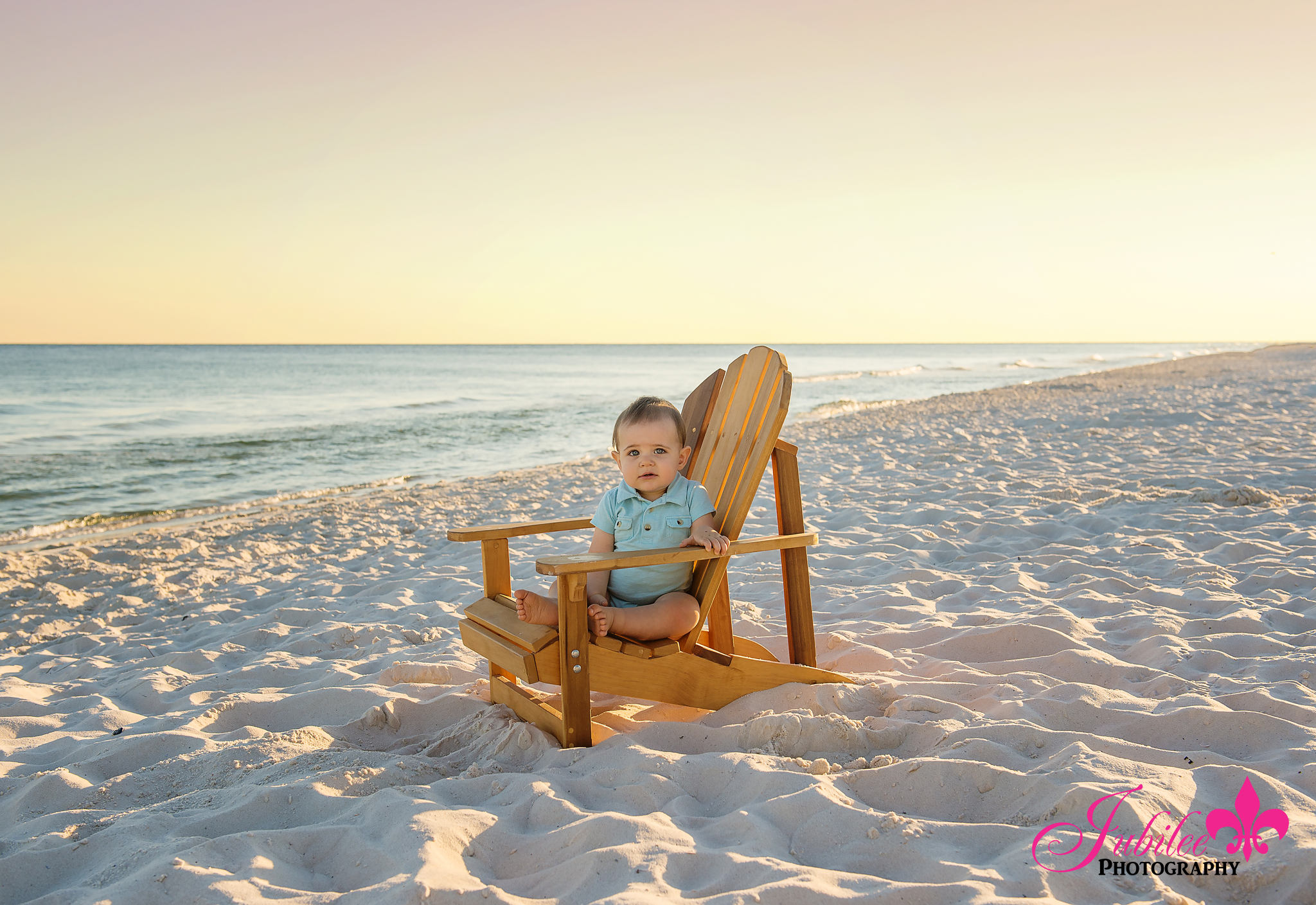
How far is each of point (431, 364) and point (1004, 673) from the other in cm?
5225

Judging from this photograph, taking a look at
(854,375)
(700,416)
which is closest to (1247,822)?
(700,416)

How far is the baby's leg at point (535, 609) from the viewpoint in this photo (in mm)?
2531

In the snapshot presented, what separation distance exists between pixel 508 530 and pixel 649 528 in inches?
20.4

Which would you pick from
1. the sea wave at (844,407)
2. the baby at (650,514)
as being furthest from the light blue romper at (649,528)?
the sea wave at (844,407)

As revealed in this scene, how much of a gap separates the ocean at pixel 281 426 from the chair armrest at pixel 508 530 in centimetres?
690

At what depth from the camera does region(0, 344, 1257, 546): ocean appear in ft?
30.9

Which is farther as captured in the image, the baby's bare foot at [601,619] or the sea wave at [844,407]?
the sea wave at [844,407]

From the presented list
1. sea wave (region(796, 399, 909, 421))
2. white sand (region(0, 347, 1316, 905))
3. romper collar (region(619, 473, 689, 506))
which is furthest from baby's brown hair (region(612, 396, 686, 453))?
sea wave (region(796, 399, 909, 421))

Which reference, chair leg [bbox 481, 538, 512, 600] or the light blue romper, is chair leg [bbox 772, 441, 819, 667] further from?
chair leg [bbox 481, 538, 512, 600]

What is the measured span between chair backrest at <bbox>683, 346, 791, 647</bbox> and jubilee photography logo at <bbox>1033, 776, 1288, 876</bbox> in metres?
1.28

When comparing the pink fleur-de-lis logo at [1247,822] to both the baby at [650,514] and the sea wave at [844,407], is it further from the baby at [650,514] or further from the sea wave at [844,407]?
the sea wave at [844,407]

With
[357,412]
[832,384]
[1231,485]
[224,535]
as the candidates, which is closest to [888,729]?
[1231,485]

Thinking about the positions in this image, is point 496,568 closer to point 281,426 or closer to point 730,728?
point 730,728

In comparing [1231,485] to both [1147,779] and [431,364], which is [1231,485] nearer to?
[1147,779]
